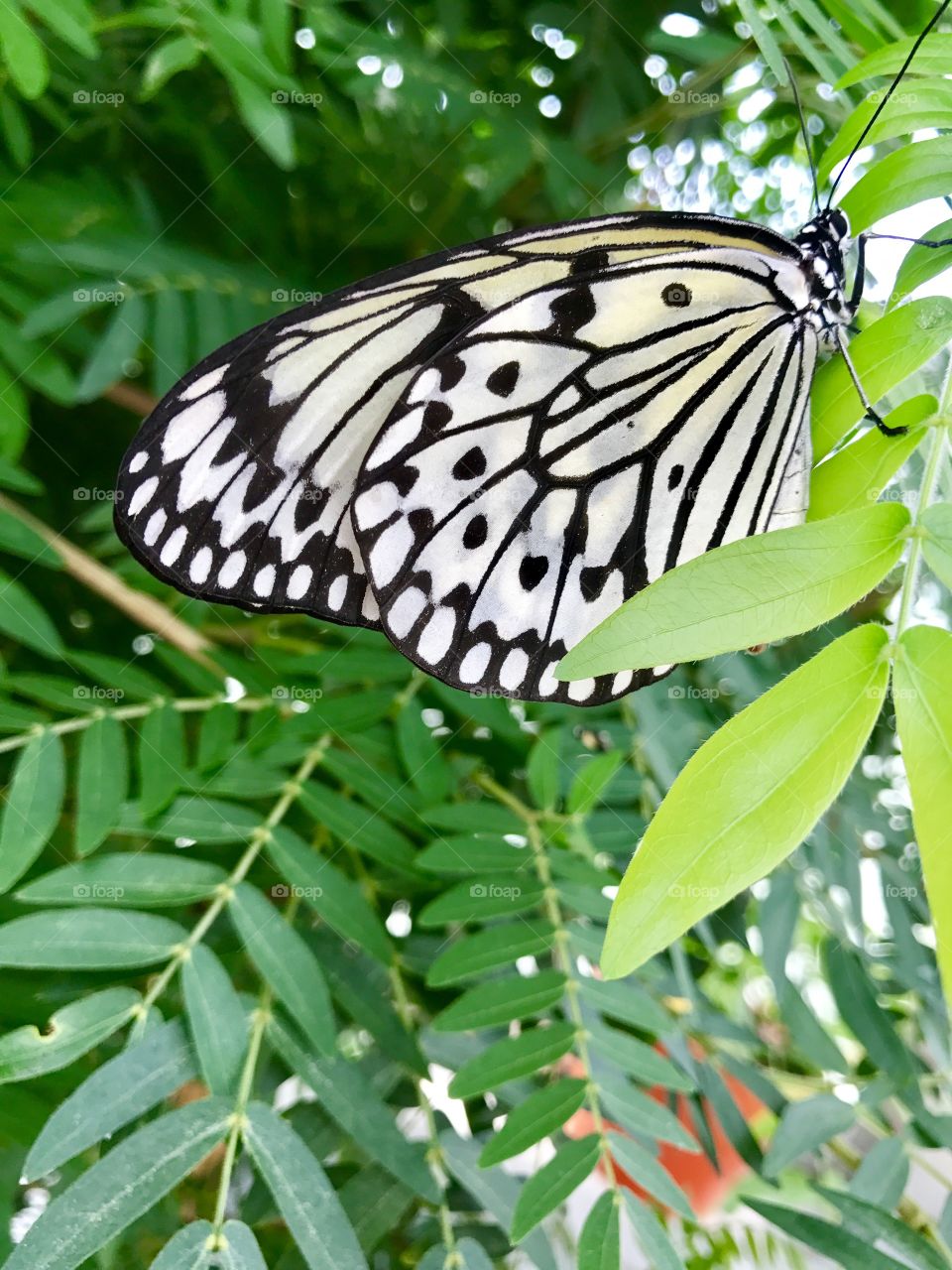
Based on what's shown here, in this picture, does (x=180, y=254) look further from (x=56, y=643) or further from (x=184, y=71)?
(x=56, y=643)

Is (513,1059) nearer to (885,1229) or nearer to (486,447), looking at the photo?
(885,1229)

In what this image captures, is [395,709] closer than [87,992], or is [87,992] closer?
[87,992]

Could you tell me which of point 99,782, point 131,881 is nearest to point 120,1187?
point 131,881

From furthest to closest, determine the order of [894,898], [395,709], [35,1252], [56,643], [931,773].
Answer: [894,898] < [395,709] < [56,643] < [35,1252] < [931,773]

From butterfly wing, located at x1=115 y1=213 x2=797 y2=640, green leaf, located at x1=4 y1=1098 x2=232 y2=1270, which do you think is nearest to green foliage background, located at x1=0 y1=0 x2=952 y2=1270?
green leaf, located at x1=4 y1=1098 x2=232 y2=1270

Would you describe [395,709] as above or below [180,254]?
below

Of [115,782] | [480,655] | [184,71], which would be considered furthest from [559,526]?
[184,71]

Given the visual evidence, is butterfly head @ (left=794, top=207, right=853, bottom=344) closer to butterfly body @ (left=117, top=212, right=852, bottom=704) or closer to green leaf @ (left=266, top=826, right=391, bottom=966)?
butterfly body @ (left=117, top=212, right=852, bottom=704)
